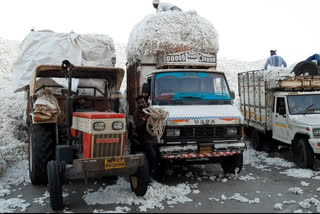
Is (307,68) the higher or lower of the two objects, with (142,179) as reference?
higher

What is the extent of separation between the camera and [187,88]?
7.55 m

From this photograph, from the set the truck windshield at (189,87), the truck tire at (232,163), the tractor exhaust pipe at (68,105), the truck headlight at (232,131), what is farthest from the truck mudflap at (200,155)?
the tractor exhaust pipe at (68,105)

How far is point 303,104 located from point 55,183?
701 cm

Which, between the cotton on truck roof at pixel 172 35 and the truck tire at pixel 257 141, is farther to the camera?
the truck tire at pixel 257 141

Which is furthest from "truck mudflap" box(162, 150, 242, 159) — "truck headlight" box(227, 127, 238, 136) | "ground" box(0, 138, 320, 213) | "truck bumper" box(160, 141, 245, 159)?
"ground" box(0, 138, 320, 213)

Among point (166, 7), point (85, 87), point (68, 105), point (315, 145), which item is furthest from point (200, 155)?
point (166, 7)

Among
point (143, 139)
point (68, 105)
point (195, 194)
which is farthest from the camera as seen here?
point (143, 139)

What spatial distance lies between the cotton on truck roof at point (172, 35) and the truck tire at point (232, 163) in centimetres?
315

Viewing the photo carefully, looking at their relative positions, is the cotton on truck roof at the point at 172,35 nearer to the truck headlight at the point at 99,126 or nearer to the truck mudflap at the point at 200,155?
the truck mudflap at the point at 200,155

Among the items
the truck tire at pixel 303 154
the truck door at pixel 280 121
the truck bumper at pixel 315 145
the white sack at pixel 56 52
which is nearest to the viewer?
the truck bumper at pixel 315 145

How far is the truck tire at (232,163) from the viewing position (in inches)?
291

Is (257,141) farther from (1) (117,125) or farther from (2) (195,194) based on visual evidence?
(1) (117,125)

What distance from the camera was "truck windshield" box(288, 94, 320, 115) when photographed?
915cm

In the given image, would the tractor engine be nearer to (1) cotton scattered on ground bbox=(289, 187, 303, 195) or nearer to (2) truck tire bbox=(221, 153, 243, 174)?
(2) truck tire bbox=(221, 153, 243, 174)
